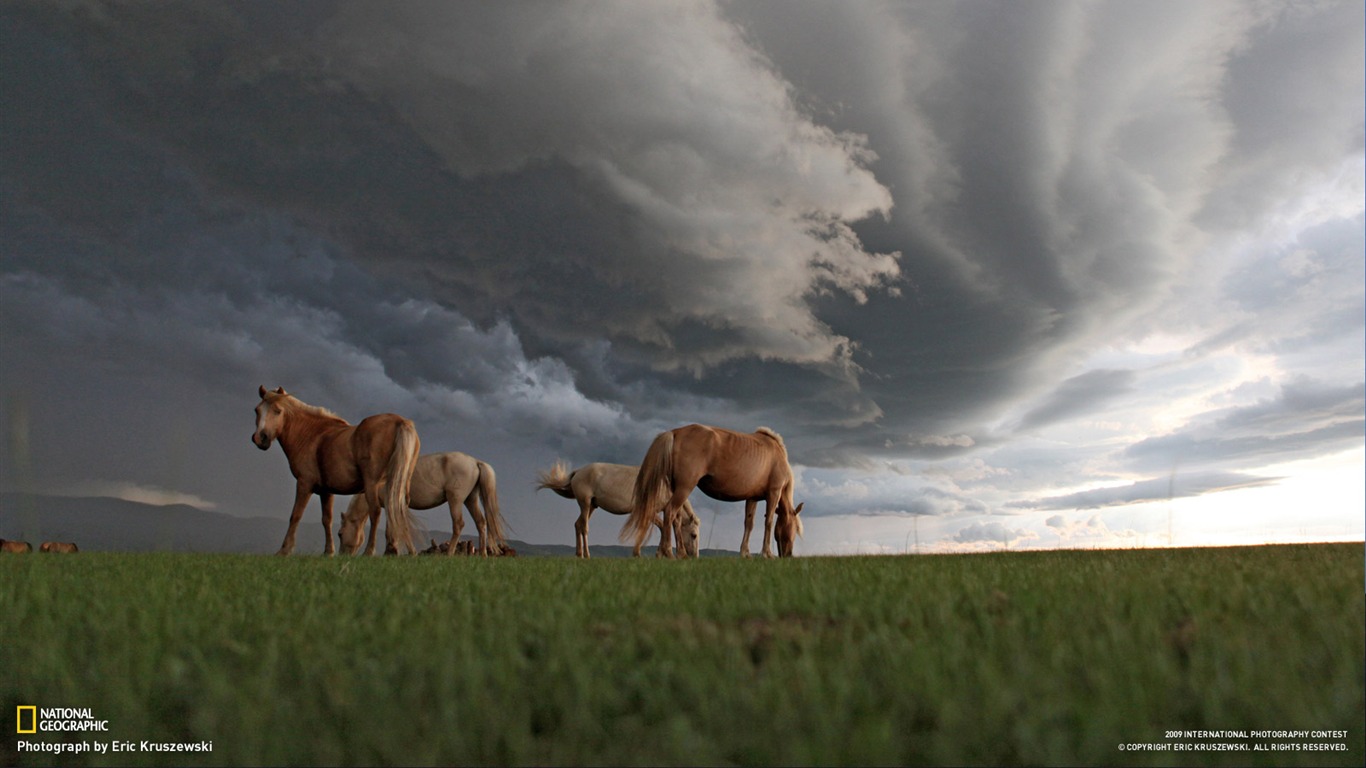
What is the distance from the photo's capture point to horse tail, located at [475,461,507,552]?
19375 millimetres

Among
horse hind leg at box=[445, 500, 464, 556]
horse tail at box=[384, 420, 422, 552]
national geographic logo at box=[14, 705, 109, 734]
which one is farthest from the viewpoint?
horse hind leg at box=[445, 500, 464, 556]

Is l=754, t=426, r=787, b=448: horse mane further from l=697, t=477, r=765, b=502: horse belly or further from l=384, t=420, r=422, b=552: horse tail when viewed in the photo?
l=384, t=420, r=422, b=552: horse tail

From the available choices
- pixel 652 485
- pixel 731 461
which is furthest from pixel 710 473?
pixel 652 485

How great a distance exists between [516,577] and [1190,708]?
458 centimetres

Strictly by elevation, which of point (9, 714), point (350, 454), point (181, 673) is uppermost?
point (350, 454)

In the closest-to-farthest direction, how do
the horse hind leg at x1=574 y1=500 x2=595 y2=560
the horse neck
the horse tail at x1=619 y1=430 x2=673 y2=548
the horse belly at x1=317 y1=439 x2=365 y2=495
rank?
the horse tail at x1=619 y1=430 x2=673 y2=548
the horse belly at x1=317 y1=439 x2=365 y2=495
the horse neck
the horse hind leg at x1=574 y1=500 x2=595 y2=560

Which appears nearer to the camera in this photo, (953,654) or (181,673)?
(953,654)

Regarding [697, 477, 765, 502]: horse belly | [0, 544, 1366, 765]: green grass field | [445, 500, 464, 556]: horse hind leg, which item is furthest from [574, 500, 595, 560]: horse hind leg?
[0, 544, 1366, 765]: green grass field

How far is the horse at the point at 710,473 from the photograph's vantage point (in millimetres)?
13305

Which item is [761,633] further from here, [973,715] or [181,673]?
[181,673]

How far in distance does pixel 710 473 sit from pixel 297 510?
295 inches

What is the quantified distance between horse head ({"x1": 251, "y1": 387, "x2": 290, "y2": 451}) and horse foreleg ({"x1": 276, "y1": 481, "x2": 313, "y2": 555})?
1104 millimetres

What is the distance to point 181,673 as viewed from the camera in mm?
2488

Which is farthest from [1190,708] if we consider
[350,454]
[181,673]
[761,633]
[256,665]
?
[350,454]
